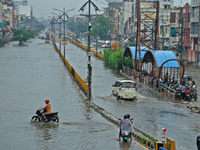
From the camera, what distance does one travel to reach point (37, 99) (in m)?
32.9

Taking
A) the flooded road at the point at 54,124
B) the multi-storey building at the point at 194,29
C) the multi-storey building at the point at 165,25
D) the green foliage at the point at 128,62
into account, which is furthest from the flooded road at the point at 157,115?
the multi-storey building at the point at 165,25

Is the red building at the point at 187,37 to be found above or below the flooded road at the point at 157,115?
above

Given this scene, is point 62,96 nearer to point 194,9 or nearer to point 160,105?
point 160,105

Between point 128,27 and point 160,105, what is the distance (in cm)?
12012

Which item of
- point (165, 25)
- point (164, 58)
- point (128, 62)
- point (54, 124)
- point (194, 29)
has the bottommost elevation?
point (54, 124)

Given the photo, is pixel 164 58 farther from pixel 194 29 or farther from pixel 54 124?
pixel 194 29

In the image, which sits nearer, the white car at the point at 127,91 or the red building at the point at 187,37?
the white car at the point at 127,91

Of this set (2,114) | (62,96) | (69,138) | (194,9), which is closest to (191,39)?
(194,9)

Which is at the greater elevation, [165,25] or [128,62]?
[165,25]

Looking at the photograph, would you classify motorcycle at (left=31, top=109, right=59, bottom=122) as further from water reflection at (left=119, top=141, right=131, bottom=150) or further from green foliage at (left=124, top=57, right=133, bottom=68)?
green foliage at (left=124, top=57, right=133, bottom=68)

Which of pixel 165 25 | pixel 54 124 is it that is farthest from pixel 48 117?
pixel 165 25

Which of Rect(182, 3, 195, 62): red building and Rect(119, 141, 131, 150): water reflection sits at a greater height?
Rect(182, 3, 195, 62): red building

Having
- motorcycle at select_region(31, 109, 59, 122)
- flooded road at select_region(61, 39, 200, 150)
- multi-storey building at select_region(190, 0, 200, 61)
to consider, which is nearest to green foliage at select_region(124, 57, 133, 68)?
flooded road at select_region(61, 39, 200, 150)

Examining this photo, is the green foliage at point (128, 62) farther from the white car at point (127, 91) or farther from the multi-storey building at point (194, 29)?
the white car at point (127, 91)
